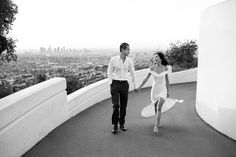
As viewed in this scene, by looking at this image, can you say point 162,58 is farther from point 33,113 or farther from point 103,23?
point 103,23

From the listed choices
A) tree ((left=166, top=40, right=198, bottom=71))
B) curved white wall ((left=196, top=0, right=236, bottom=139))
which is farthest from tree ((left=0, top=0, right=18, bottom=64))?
tree ((left=166, top=40, right=198, bottom=71))

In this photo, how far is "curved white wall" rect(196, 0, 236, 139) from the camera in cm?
422

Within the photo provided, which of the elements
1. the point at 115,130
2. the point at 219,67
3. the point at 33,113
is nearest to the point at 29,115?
the point at 33,113

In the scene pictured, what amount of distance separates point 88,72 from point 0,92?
2.70 m

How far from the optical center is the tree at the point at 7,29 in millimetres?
8125

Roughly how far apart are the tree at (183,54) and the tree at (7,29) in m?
8.09

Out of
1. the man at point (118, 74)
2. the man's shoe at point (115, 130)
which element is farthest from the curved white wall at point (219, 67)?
the man's shoe at point (115, 130)

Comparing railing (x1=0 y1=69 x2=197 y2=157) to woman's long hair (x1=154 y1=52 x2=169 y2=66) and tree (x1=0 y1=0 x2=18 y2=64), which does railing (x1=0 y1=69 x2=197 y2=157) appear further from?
tree (x1=0 y1=0 x2=18 y2=64)

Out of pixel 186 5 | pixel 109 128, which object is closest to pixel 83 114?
pixel 109 128

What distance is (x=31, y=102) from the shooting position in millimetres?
3975

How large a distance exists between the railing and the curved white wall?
10.3 feet

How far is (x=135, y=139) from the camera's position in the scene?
427cm

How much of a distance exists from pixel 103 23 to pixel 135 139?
8.94 meters

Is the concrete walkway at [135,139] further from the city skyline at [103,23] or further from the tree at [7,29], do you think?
the tree at [7,29]
